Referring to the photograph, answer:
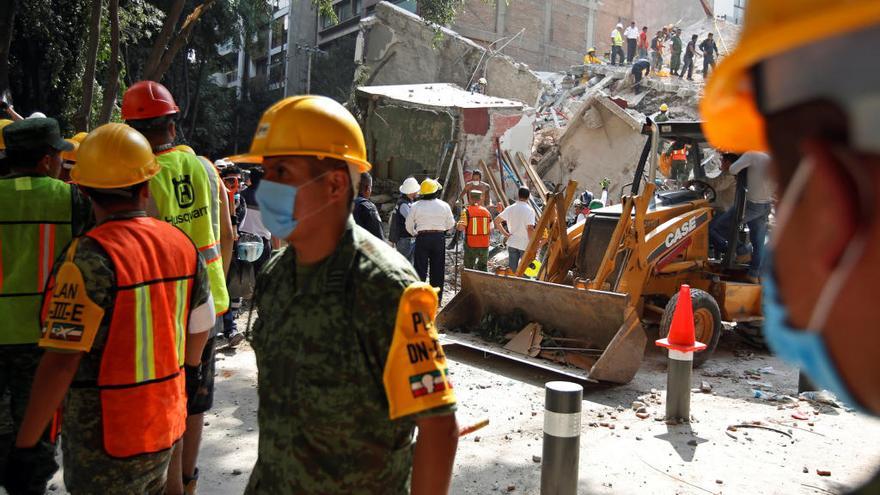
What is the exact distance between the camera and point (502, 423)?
5352 millimetres

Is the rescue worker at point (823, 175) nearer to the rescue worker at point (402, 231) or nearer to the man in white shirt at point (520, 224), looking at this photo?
the rescue worker at point (402, 231)

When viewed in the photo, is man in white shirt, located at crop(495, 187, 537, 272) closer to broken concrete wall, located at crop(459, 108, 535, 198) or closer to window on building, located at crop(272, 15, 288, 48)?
broken concrete wall, located at crop(459, 108, 535, 198)

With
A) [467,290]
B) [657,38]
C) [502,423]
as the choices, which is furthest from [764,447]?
[657,38]

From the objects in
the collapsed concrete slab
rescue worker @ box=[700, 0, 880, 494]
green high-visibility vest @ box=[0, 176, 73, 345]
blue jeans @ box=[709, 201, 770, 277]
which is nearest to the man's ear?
rescue worker @ box=[700, 0, 880, 494]

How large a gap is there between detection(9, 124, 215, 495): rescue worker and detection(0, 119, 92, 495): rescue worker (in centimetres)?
79

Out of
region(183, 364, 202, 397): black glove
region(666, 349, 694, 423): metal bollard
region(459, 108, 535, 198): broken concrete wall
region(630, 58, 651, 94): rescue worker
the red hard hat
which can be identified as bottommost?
region(666, 349, 694, 423): metal bollard

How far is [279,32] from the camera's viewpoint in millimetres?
37469

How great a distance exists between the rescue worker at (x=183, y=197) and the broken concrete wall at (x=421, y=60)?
18.6 metres

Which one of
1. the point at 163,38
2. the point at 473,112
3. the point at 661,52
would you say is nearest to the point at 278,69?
the point at 661,52

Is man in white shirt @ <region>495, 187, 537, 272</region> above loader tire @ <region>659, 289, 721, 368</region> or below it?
above

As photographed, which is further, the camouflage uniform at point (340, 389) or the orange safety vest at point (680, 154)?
the orange safety vest at point (680, 154)

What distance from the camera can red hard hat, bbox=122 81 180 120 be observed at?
337 cm

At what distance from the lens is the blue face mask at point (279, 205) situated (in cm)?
196

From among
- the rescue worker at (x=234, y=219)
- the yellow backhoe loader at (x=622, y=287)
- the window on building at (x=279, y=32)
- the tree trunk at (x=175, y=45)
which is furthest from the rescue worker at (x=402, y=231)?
the window on building at (x=279, y=32)
